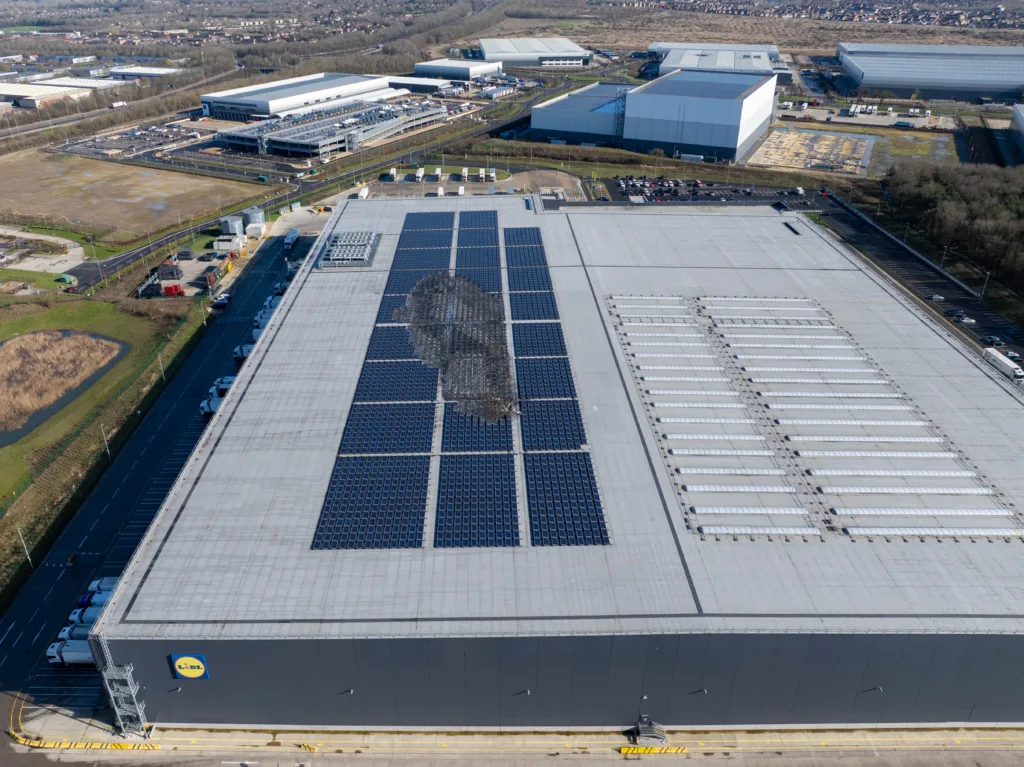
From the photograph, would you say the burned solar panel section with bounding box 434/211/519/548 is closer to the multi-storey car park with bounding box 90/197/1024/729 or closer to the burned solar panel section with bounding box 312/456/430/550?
the multi-storey car park with bounding box 90/197/1024/729

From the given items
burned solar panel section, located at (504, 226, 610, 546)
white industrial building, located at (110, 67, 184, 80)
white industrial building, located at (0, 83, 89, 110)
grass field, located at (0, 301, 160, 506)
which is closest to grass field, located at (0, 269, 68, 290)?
grass field, located at (0, 301, 160, 506)

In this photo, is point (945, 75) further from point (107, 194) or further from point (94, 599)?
point (94, 599)

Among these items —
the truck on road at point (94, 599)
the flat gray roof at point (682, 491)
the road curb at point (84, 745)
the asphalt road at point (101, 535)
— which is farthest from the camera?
the truck on road at point (94, 599)

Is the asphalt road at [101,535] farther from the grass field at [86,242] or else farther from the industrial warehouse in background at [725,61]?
the industrial warehouse in background at [725,61]

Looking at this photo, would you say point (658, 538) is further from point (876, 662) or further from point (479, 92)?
point (479, 92)

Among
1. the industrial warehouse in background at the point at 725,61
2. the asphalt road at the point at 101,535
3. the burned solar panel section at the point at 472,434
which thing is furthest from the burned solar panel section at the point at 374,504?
the industrial warehouse in background at the point at 725,61

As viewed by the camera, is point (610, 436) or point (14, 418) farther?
point (14, 418)

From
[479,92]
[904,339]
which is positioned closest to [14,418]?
[904,339]
